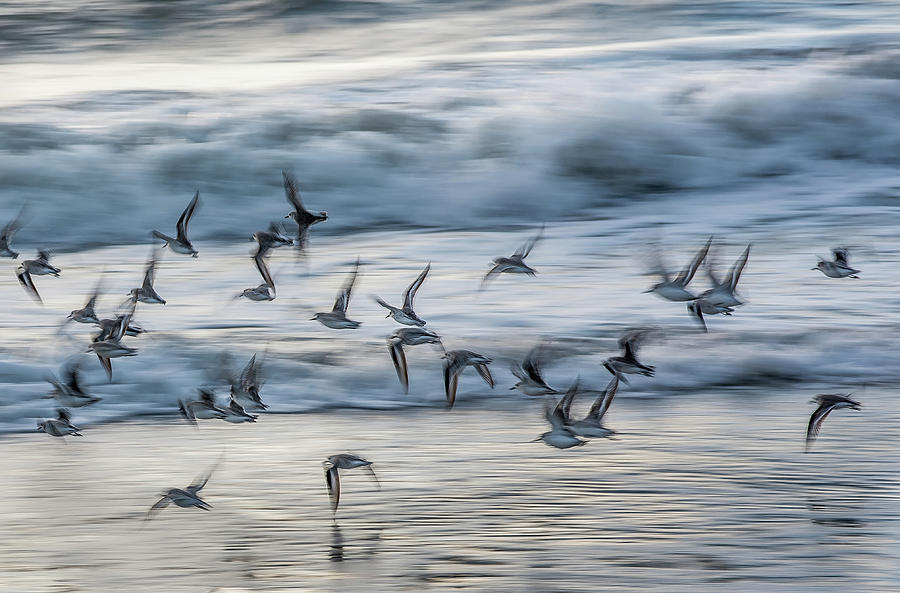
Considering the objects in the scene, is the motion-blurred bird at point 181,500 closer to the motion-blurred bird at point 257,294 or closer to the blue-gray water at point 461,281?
the blue-gray water at point 461,281

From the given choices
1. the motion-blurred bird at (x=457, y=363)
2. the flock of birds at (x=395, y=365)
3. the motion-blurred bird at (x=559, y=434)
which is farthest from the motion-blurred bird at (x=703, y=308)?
the motion-blurred bird at (x=559, y=434)

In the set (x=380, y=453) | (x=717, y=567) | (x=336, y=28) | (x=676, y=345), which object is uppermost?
(x=717, y=567)

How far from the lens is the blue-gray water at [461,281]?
17.3 feet

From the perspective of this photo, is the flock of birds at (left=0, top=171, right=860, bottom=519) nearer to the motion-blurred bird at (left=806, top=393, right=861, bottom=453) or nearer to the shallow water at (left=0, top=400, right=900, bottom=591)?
the motion-blurred bird at (left=806, top=393, right=861, bottom=453)

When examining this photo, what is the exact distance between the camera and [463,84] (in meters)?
19.4

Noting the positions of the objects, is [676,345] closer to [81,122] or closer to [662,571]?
[662,571]

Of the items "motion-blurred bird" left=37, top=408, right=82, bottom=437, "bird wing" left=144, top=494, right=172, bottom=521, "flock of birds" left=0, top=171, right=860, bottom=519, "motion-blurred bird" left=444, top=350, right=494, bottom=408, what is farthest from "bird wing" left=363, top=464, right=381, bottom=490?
"motion-blurred bird" left=37, top=408, right=82, bottom=437

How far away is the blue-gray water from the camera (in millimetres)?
5262

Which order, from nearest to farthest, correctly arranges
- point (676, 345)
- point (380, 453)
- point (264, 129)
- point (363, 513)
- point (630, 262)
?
point (363, 513) < point (380, 453) < point (676, 345) < point (630, 262) < point (264, 129)

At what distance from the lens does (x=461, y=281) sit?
1105 centimetres

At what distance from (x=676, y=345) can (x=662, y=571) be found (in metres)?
4.13

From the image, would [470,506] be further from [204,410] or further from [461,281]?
[461,281]

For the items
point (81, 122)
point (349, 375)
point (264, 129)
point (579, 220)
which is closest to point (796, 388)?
point (349, 375)

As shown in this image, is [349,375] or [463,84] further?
[463,84]
